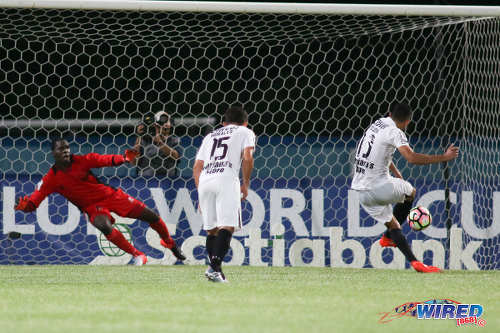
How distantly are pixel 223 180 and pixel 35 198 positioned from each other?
2849 mm

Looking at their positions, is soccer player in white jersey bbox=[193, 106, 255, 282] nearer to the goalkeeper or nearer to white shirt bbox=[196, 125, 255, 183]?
white shirt bbox=[196, 125, 255, 183]

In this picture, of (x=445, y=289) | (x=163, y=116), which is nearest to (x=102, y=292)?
(x=445, y=289)

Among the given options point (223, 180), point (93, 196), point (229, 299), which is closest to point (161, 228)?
point (93, 196)

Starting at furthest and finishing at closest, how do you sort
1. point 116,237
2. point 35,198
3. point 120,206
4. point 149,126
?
point 149,126 → point 120,206 → point 116,237 → point 35,198

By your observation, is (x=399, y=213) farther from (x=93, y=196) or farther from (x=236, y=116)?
(x=93, y=196)

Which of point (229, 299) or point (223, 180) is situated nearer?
point (229, 299)

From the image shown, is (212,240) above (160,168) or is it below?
below

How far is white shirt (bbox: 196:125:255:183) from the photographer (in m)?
7.33

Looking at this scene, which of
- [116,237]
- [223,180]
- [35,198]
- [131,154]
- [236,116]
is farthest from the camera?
[116,237]

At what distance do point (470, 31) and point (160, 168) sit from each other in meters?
3.83

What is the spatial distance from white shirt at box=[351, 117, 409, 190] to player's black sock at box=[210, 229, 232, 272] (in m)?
2.19

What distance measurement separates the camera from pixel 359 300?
232 inches

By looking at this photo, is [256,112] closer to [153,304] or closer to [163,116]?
[163,116]

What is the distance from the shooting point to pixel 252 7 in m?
8.51
